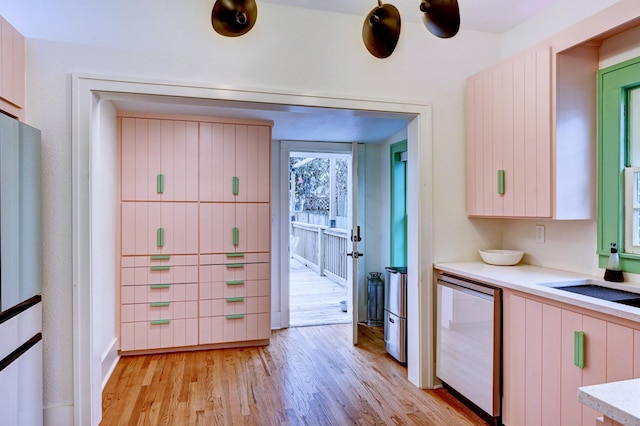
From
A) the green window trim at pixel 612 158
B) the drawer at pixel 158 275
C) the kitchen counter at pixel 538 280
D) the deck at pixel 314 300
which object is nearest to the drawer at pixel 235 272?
the drawer at pixel 158 275

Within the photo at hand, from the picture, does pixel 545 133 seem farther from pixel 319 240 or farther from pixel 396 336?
pixel 319 240

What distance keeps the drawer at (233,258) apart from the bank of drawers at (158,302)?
0.10m

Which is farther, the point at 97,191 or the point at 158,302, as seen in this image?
the point at 158,302

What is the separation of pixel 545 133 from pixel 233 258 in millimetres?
2769

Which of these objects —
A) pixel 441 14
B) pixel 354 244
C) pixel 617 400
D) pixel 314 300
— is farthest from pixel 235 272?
pixel 617 400

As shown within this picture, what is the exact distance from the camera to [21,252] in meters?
1.85

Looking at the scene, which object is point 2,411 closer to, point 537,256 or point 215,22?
point 215,22

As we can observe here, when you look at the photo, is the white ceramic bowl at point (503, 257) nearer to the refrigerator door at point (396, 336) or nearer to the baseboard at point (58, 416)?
the refrigerator door at point (396, 336)

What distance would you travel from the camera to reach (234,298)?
3625 millimetres

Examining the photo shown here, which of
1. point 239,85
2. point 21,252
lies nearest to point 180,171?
point 239,85

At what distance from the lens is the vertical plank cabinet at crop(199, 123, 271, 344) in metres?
3.57

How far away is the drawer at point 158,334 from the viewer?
337cm

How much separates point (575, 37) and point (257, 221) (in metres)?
2.82

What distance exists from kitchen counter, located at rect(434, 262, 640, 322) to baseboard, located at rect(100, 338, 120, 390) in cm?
262
